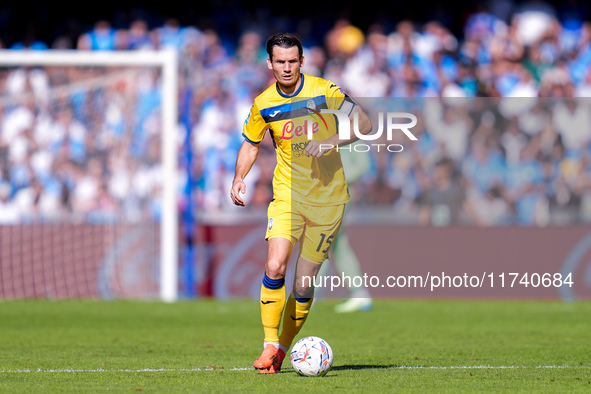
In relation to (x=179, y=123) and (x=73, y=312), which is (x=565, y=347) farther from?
(x=179, y=123)

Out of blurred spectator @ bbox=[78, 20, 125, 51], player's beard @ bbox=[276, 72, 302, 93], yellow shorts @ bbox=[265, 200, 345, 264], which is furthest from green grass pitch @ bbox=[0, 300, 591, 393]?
blurred spectator @ bbox=[78, 20, 125, 51]

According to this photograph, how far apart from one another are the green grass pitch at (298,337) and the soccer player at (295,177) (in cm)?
49

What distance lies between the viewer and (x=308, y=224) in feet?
19.9

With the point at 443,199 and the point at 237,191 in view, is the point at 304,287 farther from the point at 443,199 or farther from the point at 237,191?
the point at 443,199

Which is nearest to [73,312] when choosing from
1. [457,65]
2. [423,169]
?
[423,169]

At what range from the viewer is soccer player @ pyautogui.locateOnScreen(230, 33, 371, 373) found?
5840 millimetres

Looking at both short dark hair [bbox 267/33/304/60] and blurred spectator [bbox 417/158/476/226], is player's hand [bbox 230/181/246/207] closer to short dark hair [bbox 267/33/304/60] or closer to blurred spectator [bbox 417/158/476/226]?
short dark hair [bbox 267/33/304/60]

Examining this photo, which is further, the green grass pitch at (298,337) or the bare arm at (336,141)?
the bare arm at (336,141)

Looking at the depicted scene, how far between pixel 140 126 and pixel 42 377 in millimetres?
7592

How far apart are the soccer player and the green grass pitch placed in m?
0.49

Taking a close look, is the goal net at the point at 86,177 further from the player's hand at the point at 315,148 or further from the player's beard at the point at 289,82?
the player's hand at the point at 315,148

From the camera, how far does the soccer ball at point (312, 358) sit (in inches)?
220

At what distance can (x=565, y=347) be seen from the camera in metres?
7.34

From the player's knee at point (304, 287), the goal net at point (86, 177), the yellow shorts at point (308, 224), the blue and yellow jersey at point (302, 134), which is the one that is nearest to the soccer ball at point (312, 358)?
the player's knee at point (304, 287)
